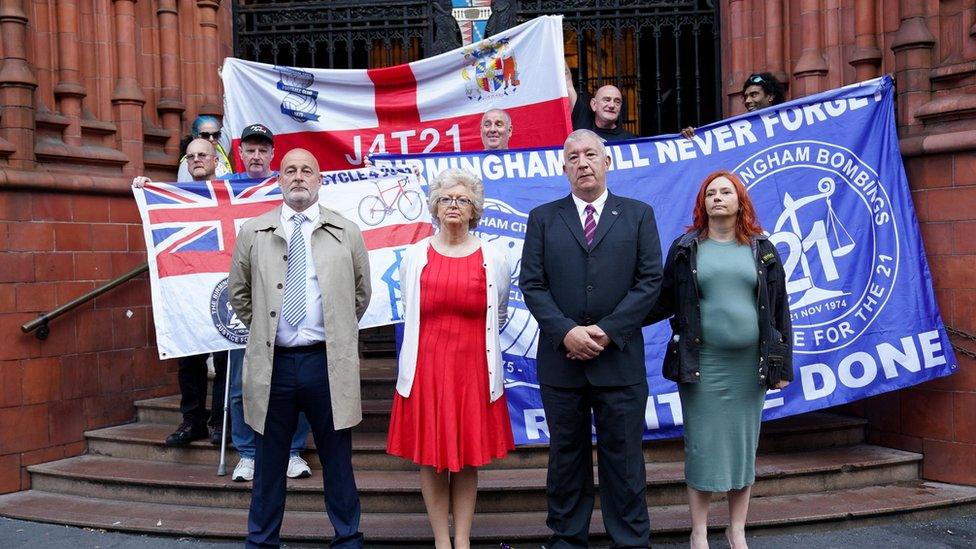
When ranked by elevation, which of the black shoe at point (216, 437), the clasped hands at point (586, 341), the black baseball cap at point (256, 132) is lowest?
the black shoe at point (216, 437)

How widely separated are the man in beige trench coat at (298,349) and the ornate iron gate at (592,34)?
4178mm

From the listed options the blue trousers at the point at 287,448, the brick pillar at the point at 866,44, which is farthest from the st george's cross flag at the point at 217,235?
the brick pillar at the point at 866,44

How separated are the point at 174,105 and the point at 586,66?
3.84 metres

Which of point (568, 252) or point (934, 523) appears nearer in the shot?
point (568, 252)

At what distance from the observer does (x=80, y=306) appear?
675 cm

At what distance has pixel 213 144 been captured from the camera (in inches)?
277

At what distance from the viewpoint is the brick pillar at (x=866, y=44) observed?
6.67 meters

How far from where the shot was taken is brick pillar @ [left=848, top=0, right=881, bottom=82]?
6.67 meters

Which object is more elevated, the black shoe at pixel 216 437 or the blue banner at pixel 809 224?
the blue banner at pixel 809 224

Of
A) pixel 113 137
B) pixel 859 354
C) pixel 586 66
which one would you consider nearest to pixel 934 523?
pixel 859 354

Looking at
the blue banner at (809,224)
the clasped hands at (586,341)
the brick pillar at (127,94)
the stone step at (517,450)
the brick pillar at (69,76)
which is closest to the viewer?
the clasped hands at (586,341)

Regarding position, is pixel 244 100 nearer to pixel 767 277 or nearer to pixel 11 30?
pixel 11 30

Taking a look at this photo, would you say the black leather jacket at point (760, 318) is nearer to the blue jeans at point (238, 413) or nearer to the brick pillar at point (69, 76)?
the blue jeans at point (238, 413)

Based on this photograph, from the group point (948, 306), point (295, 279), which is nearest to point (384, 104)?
point (295, 279)
